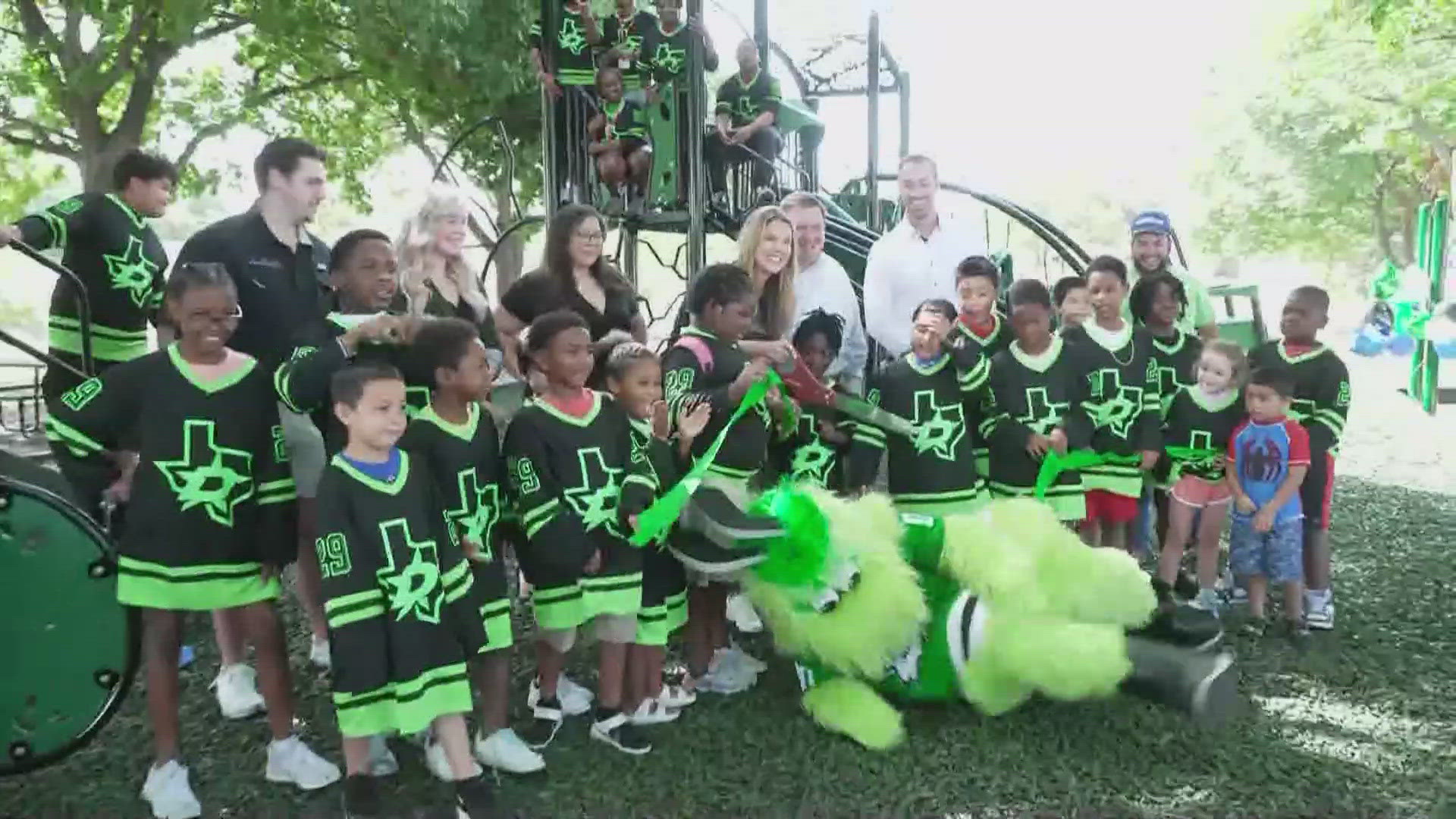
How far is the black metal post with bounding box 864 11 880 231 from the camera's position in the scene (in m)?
9.27

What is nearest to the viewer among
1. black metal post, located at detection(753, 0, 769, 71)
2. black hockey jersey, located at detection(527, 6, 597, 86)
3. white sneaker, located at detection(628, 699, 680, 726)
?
white sneaker, located at detection(628, 699, 680, 726)

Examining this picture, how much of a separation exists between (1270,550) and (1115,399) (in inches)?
34.5

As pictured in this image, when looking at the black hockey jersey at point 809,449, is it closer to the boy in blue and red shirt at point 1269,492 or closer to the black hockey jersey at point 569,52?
the boy in blue and red shirt at point 1269,492

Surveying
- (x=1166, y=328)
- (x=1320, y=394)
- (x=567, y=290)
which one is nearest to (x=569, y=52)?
(x=567, y=290)

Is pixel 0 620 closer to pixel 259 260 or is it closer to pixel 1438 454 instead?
pixel 259 260

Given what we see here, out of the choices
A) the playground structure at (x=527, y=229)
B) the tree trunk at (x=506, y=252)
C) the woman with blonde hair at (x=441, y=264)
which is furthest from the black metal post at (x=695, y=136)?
the tree trunk at (x=506, y=252)

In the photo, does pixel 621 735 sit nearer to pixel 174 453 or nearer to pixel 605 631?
pixel 605 631

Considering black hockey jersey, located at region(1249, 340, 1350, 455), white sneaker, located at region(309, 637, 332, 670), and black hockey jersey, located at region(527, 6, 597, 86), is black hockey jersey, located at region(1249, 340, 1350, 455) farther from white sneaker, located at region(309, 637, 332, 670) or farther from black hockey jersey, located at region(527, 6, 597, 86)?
black hockey jersey, located at region(527, 6, 597, 86)

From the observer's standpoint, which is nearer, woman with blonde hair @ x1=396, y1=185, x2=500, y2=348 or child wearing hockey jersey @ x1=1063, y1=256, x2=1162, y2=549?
woman with blonde hair @ x1=396, y1=185, x2=500, y2=348

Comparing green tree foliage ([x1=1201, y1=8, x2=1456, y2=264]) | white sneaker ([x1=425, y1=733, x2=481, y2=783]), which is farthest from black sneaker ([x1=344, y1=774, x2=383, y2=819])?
green tree foliage ([x1=1201, y1=8, x2=1456, y2=264])

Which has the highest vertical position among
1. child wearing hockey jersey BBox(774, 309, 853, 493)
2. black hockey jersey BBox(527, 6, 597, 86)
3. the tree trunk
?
black hockey jersey BBox(527, 6, 597, 86)

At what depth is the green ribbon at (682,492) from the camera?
3.45m

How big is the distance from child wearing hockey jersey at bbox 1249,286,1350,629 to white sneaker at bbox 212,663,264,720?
4.05 m

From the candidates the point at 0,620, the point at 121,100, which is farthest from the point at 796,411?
the point at 121,100
